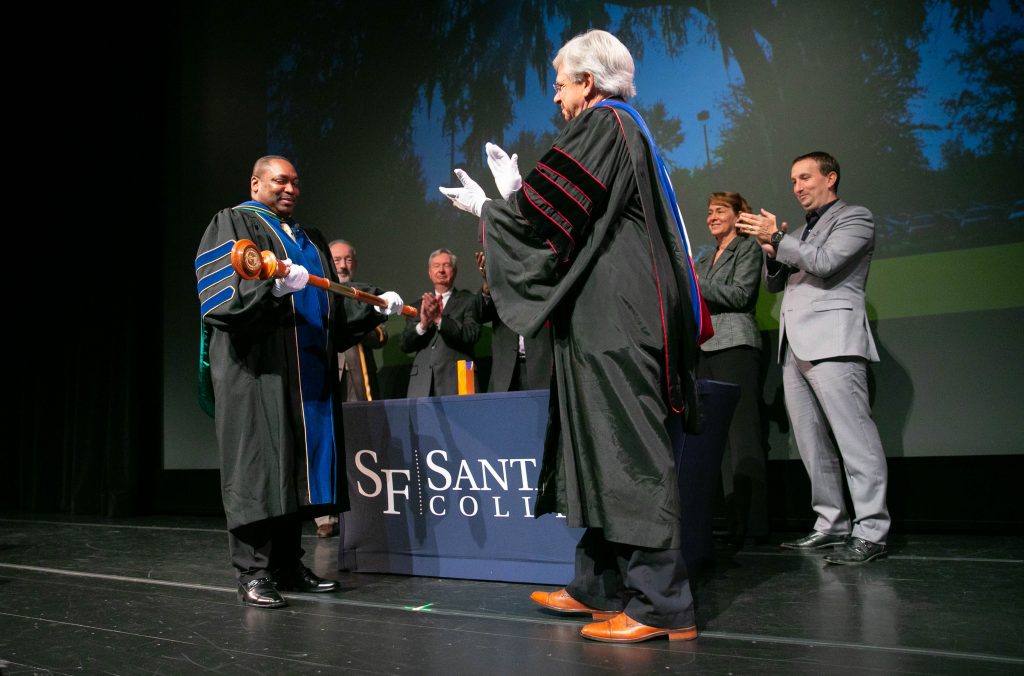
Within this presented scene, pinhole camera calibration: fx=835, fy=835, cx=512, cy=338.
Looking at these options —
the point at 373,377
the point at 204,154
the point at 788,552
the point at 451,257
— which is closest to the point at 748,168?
the point at 451,257

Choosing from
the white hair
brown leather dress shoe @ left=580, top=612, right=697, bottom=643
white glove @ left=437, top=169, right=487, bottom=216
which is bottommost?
brown leather dress shoe @ left=580, top=612, right=697, bottom=643

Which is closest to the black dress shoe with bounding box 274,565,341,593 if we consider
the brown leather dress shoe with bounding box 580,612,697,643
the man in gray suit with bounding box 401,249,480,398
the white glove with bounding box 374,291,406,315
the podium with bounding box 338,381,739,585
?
the podium with bounding box 338,381,739,585

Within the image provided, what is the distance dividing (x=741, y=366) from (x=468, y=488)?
1599mm

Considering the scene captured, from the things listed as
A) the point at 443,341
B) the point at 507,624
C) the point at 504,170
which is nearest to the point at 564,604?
the point at 507,624

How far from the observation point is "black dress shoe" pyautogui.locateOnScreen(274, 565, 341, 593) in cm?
288

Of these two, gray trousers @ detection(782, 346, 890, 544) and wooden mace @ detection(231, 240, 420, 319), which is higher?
wooden mace @ detection(231, 240, 420, 319)

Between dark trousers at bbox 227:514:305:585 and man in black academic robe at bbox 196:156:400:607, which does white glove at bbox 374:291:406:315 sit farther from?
dark trousers at bbox 227:514:305:585

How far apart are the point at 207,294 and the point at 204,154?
405cm

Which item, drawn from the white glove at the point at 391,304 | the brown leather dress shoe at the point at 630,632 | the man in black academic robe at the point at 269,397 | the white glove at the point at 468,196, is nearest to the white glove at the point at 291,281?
the man in black academic robe at the point at 269,397

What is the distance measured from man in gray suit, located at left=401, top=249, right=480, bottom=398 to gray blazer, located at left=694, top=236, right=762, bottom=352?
4.37 ft

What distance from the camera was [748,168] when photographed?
4480mm

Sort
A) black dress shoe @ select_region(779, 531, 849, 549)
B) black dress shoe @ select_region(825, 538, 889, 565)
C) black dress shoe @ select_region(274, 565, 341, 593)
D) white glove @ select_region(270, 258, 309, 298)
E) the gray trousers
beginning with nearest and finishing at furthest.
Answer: white glove @ select_region(270, 258, 309, 298) < black dress shoe @ select_region(274, 565, 341, 593) < black dress shoe @ select_region(825, 538, 889, 565) < the gray trousers < black dress shoe @ select_region(779, 531, 849, 549)

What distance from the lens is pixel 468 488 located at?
121 inches

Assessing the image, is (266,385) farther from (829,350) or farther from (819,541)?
(819,541)
